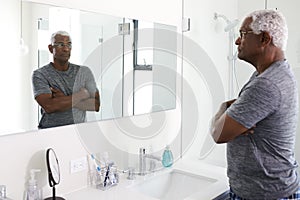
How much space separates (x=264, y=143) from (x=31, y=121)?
1.02 m

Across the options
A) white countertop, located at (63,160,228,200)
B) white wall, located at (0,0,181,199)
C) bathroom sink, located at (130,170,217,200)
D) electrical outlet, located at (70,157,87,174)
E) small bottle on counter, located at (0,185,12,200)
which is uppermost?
white wall, located at (0,0,181,199)

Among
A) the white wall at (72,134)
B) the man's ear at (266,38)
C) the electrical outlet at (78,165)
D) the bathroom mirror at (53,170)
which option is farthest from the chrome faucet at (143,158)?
the man's ear at (266,38)

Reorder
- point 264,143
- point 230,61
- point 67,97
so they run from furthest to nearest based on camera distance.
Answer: point 230,61
point 67,97
point 264,143

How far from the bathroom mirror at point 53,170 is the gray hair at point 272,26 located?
3.50 ft

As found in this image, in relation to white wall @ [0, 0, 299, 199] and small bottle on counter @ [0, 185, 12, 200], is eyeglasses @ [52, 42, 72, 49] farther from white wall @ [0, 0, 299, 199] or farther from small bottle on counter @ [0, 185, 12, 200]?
small bottle on counter @ [0, 185, 12, 200]

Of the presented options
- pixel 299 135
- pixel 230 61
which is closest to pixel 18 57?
pixel 230 61

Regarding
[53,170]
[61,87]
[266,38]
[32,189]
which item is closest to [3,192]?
[32,189]

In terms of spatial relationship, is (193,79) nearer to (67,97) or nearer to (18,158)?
(67,97)

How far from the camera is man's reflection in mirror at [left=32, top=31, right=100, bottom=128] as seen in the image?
1.50m

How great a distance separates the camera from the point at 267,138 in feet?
4.46

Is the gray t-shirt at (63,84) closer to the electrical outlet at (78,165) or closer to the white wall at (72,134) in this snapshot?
the white wall at (72,134)

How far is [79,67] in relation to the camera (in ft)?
5.45

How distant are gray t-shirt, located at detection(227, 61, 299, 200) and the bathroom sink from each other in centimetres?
53

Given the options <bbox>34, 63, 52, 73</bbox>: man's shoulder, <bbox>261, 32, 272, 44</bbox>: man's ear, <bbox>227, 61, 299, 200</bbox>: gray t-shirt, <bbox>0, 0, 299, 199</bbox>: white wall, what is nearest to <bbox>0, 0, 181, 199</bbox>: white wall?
<bbox>0, 0, 299, 199</bbox>: white wall
